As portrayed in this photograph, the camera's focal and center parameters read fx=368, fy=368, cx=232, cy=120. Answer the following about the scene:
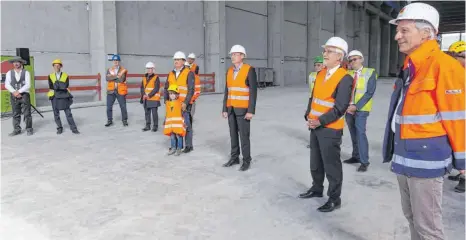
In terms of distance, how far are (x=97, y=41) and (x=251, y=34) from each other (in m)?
10.6

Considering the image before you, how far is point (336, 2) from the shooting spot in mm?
30438

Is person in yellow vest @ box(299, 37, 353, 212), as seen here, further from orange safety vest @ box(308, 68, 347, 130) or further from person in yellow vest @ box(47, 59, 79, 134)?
person in yellow vest @ box(47, 59, 79, 134)

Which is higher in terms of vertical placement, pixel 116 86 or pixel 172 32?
pixel 172 32

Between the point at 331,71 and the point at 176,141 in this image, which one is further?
Result: the point at 176,141

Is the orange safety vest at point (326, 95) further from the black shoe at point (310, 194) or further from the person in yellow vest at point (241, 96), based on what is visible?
the person in yellow vest at point (241, 96)

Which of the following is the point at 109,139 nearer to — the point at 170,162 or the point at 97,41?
the point at 170,162

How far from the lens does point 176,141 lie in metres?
6.46

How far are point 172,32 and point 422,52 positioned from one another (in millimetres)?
16009

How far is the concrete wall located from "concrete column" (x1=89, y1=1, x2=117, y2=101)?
0.04 m

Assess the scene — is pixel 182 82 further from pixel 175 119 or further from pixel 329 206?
pixel 329 206

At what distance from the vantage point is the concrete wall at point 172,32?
1274 cm

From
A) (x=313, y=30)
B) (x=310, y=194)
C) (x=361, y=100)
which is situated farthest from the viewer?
(x=313, y=30)

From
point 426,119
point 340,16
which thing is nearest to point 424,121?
point 426,119

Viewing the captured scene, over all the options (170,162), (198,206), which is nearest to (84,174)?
(170,162)
